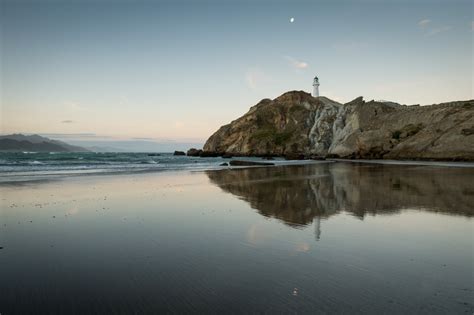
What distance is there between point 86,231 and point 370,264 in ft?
24.5

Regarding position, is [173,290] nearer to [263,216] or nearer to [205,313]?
[205,313]

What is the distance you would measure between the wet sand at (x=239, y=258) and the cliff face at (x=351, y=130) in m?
46.5

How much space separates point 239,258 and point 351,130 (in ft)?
273

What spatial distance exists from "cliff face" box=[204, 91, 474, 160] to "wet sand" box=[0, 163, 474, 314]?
4645 centimetres

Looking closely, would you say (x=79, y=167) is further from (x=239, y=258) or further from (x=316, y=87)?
(x=316, y=87)

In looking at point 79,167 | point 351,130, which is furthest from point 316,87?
point 79,167

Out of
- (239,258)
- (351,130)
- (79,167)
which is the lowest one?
(239,258)

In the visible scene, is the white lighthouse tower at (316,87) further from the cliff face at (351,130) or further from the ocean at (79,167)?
the ocean at (79,167)

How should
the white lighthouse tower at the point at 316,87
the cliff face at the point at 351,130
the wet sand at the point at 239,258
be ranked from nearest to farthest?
the wet sand at the point at 239,258 < the cliff face at the point at 351,130 < the white lighthouse tower at the point at 316,87

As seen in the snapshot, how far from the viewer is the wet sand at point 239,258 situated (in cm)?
454

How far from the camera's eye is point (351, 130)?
83.4 metres

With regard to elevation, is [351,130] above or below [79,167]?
above

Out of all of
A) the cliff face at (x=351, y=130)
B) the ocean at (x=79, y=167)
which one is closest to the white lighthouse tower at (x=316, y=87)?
the cliff face at (x=351, y=130)

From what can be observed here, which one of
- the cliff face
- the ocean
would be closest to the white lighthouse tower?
the cliff face
